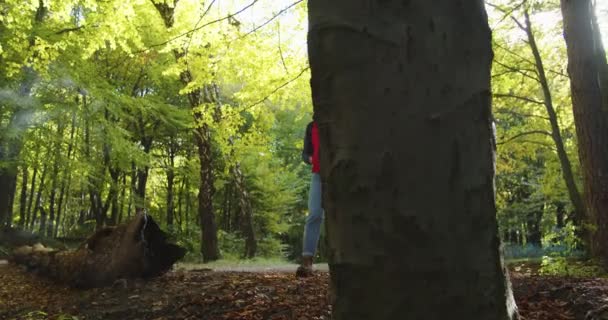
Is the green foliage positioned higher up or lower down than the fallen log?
lower down

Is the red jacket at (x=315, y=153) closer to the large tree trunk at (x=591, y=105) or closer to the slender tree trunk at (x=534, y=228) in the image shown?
the large tree trunk at (x=591, y=105)

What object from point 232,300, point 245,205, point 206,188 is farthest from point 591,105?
point 245,205

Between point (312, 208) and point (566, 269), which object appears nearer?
point (312, 208)

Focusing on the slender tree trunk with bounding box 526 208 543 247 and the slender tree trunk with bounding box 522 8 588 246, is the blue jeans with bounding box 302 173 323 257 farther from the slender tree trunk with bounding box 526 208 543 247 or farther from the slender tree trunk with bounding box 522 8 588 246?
the slender tree trunk with bounding box 526 208 543 247

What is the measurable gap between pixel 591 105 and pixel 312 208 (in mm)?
4518

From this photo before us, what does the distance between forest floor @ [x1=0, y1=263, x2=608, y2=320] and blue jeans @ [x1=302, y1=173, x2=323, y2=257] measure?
318mm

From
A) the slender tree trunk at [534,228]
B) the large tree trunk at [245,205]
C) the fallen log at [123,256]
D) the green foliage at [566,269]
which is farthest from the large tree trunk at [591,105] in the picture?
the slender tree trunk at [534,228]

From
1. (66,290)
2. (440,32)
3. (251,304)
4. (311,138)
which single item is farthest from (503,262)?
(66,290)

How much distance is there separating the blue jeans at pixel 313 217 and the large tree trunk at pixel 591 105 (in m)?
4.30

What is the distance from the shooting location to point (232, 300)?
11.5 ft

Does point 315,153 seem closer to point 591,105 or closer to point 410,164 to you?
point 410,164

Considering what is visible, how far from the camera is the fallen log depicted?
15.9 ft

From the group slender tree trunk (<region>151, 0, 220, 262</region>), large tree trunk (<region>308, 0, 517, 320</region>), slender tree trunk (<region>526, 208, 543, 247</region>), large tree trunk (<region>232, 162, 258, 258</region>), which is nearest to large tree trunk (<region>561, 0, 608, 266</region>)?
large tree trunk (<region>308, 0, 517, 320</region>)

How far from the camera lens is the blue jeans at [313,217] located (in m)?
4.64
